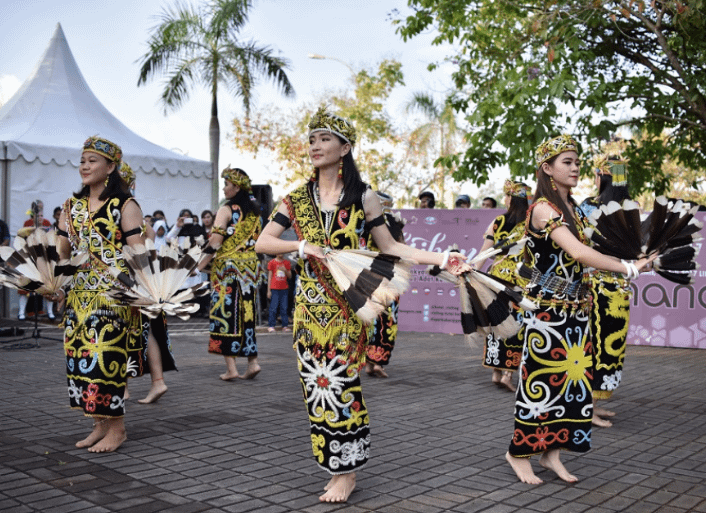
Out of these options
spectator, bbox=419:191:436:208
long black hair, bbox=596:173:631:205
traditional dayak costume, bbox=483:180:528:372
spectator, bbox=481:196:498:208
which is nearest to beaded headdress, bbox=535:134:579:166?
long black hair, bbox=596:173:631:205

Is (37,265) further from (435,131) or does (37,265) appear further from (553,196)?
(435,131)

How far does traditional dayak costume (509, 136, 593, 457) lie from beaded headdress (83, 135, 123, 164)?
9.42ft

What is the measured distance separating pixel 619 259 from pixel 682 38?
7.82m

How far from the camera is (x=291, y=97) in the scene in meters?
22.7

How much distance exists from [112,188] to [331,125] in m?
1.83

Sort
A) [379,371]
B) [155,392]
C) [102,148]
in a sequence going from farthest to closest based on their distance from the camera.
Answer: [379,371], [155,392], [102,148]

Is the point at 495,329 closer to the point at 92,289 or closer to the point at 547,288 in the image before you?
the point at 547,288

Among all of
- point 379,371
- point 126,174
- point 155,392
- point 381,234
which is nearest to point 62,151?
point 379,371

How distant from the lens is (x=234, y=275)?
7828mm

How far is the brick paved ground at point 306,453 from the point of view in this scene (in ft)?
13.6

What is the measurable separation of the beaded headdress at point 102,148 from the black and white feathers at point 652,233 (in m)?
3.19

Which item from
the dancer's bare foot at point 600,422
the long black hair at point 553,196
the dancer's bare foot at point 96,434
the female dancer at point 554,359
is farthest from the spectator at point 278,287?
the female dancer at point 554,359

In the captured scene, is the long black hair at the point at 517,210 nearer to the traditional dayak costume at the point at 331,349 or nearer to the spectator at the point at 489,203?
the traditional dayak costume at the point at 331,349

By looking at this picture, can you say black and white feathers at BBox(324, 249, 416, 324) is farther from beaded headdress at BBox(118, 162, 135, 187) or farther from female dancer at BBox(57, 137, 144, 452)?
beaded headdress at BBox(118, 162, 135, 187)
